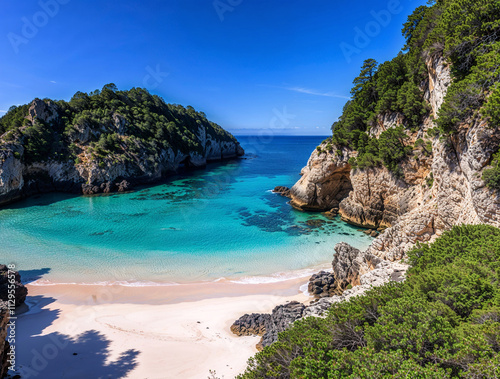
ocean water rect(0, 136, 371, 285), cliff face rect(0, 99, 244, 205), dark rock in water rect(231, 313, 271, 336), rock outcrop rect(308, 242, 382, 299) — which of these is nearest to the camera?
dark rock in water rect(231, 313, 271, 336)

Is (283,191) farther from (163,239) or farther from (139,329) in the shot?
(139,329)

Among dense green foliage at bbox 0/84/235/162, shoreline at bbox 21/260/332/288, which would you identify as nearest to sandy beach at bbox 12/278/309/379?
shoreline at bbox 21/260/332/288

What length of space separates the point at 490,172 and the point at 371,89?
55.7 feet

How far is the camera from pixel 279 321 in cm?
988

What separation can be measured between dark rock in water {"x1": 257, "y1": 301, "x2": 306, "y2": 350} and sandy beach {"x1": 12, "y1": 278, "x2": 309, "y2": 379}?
557 mm

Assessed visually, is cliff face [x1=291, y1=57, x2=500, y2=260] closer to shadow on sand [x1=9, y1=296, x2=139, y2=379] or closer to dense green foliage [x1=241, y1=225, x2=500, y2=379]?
dense green foliage [x1=241, y1=225, x2=500, y2=379]

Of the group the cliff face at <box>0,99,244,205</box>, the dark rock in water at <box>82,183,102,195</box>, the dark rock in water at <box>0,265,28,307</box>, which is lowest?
the dark rock in water at <box>0,265,28,307</box>

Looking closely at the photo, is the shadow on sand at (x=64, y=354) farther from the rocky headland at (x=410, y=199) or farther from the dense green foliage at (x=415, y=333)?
the dense green foliage at (x=415, y=333)

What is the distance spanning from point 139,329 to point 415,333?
1018 cm

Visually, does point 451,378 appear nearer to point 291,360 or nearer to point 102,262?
point 291,360

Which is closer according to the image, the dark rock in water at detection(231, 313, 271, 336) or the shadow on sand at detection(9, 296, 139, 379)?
the shadow on sand at detection(9, 296, 139, 379)

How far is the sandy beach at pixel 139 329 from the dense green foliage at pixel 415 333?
3987 mm

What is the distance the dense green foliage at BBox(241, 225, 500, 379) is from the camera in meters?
4.06

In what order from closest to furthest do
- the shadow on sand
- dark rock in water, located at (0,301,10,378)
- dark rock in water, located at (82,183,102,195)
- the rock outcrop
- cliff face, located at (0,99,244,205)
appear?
dark rock in water, located at (0,301,10,378), the shadow on sand, the rock outcrop, cliff face, located at (0,99,244,205), dark rock in water, located at (82,183,102,195)
